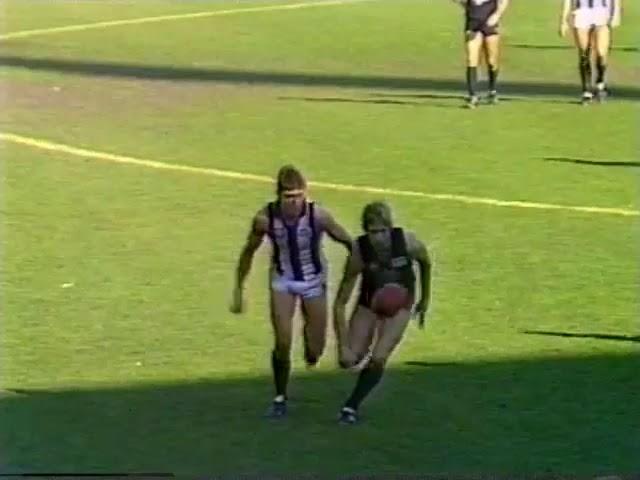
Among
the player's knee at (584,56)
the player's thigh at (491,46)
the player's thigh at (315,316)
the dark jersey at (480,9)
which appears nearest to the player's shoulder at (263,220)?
the player's thigh at (315,316)

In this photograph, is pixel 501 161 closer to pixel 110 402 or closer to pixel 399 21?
pixel 110 402

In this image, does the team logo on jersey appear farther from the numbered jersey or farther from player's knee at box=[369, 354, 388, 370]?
the numbered jersey

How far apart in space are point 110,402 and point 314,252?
169 centimetres

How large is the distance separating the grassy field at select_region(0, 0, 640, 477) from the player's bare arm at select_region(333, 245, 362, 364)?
1.69ft

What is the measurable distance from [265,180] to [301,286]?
9125 millimetres

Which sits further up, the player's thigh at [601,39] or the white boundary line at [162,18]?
the player's thigh at [601,39]

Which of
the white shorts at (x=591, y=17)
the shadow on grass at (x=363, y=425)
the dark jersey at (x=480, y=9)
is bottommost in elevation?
the shadow on grass at (x=363, y=425)

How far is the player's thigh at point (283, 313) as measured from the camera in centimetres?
1200

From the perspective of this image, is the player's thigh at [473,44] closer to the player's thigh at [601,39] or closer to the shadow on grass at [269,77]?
the player's thigh at [601,39]

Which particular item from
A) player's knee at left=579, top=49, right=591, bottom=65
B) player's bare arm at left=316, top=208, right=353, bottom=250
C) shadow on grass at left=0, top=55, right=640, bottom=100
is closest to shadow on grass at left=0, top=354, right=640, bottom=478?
player's bare arm at left=316, top=208, right=353, bottom=250

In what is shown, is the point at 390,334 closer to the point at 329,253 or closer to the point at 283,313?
the point at 283,313

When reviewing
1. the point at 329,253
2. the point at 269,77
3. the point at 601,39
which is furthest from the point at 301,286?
the point at 269,77

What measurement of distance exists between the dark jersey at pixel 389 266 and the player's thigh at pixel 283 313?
51 centimetres

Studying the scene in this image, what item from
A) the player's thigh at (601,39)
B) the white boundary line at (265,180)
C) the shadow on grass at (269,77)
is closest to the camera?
the white boundary line at (265,180)
